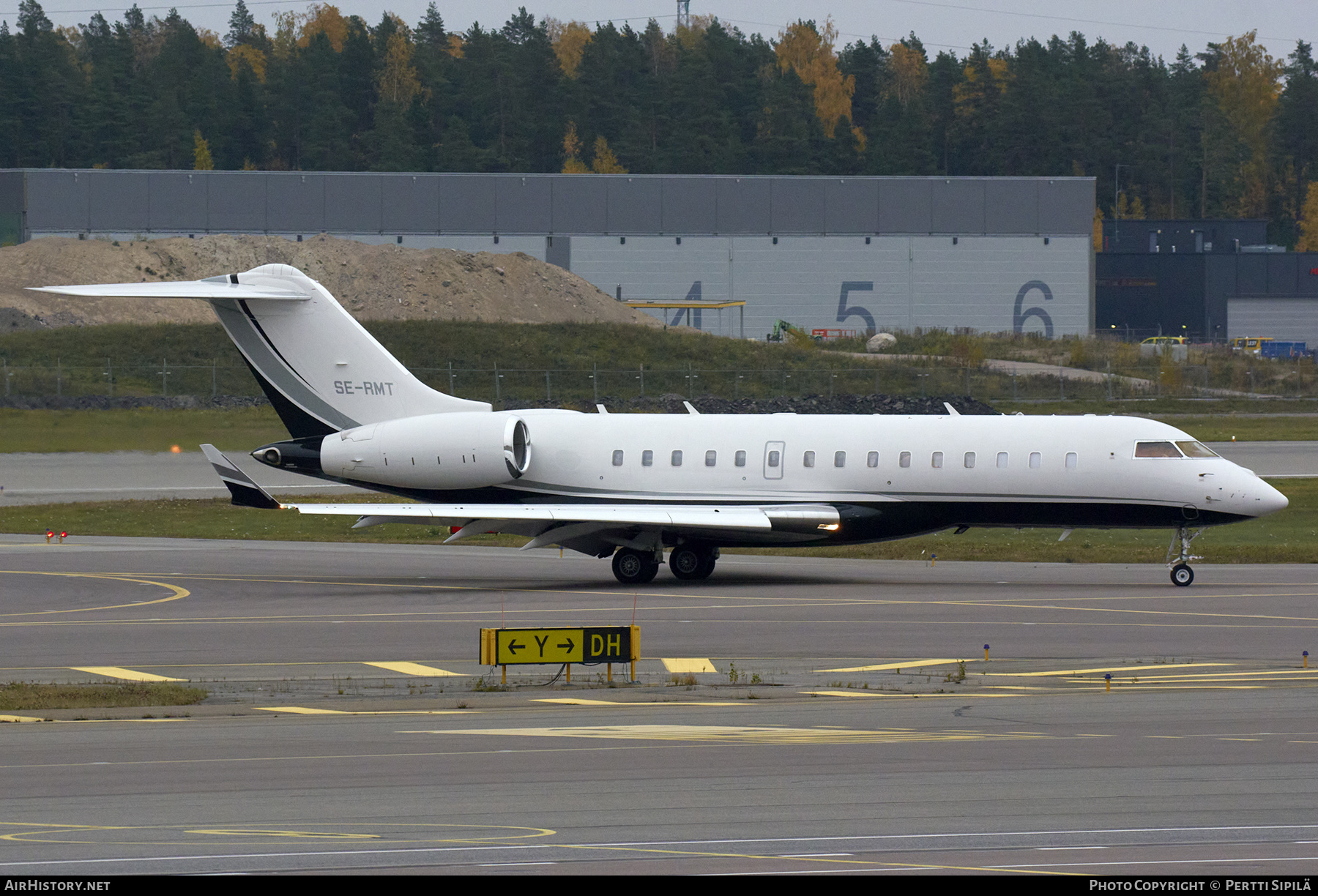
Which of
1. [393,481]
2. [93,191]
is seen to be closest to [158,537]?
[393,481]

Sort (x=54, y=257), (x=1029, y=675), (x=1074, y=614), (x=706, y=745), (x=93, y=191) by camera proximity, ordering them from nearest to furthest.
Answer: (x=706, y=745) < (x=1029, y=675) < (x=1074, y=614) < (x=54, y=257) < (x=93, y=191)

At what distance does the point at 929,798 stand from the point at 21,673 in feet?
42.2

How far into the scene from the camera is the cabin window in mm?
28891

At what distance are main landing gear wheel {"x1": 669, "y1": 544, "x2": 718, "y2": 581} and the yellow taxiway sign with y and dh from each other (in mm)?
11780

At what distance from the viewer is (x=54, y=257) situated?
294 ft

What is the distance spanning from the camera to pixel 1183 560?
29094 mm

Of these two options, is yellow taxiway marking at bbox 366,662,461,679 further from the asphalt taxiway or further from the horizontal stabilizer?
the horizontal stabilizer

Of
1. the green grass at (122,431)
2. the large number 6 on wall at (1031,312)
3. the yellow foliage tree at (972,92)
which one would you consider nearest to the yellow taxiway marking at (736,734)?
the green grass at (122,431)

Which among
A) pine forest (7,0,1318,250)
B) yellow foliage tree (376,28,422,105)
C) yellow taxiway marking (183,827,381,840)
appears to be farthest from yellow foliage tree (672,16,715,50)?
yellow taxiway marking (183,827,381,840)

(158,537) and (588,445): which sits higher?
(588,445)

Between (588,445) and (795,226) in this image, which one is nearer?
(588,445)

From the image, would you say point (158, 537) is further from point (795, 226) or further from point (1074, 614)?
point (795, 226)

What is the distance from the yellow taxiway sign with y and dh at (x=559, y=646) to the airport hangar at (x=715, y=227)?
81128mm

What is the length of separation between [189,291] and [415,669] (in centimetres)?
1302
